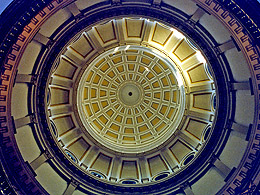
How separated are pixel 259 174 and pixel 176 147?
26.9ft

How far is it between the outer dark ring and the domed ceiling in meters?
0.08

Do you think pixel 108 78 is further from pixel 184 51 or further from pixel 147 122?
pixel 184 51

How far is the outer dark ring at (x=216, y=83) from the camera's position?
15500 mm

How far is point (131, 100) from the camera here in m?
26.5

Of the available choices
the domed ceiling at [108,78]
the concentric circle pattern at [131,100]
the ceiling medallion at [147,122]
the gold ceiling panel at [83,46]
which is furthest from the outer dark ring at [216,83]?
the concentric circle pattern at [131,100]

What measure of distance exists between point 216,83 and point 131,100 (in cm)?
1214

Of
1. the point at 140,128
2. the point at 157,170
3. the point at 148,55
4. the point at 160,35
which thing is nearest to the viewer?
the point at 160,35

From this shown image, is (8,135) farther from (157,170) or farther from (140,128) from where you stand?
(140,128)

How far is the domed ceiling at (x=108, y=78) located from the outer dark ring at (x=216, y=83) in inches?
3.1

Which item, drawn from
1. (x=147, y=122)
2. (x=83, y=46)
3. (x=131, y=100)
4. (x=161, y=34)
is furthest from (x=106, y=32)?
(x=147, y=122)

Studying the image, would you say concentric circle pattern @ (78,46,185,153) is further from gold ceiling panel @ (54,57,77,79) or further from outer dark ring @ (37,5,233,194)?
outer dark ring @ (37,5,233,194)

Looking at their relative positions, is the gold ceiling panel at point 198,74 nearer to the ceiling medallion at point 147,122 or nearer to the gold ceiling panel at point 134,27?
the ceiling medallion at point 147,122

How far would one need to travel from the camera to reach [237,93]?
15.8m

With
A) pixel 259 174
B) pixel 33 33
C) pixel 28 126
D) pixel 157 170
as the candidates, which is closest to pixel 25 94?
pixel 28 126
